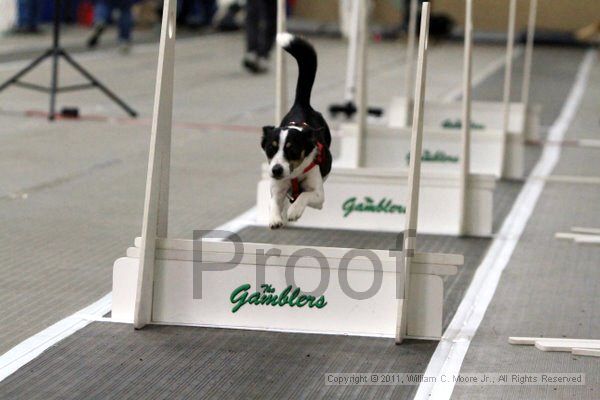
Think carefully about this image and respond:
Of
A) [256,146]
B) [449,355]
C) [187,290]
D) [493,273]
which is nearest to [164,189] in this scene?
[187,290]

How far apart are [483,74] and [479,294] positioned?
40.3ft

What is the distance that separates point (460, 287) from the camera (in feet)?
18.0

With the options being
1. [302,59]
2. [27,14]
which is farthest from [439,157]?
[27,14]

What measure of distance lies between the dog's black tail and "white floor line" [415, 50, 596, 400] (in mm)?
1144

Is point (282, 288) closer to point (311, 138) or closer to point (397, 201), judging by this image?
point (311, 138)

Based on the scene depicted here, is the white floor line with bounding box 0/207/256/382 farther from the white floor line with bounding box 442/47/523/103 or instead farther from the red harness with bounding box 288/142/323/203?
the white floor line with bounding box 442/47/523/103

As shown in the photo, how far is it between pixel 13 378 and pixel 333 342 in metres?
1.25

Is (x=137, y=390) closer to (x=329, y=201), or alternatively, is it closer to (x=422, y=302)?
(x=422, y=302)

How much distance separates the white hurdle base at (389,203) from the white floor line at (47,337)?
75.6 inches

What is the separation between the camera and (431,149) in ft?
27.5

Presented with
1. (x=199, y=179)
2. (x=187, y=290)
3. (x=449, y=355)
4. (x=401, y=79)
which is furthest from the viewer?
(x=401, y=79)

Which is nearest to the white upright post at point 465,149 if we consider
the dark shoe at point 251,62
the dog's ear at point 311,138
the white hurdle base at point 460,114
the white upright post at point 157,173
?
the dog's ear at point 311,138

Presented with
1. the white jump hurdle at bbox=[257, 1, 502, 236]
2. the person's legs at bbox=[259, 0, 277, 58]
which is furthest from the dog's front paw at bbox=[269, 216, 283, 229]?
the person's legs at bbox=[259, 0, 277, 58]

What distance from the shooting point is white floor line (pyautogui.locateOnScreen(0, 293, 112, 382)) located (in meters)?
4.14
